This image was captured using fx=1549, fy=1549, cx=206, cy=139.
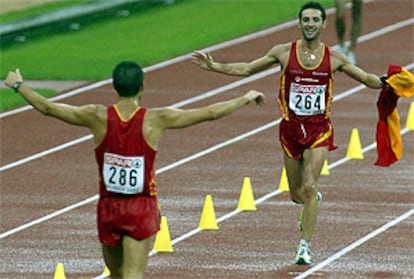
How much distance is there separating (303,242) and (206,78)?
44.2 feet

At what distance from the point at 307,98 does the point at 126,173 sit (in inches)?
162

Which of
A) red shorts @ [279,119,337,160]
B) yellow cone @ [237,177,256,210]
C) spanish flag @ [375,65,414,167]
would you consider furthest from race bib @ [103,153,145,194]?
yellow cone @ [237,177,256,210]

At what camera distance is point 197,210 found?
17.2m

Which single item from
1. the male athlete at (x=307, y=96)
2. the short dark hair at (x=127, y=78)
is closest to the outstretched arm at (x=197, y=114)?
the short dark hair at (x=127, y=78)

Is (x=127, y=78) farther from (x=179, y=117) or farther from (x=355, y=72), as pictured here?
(x=355, y=72)

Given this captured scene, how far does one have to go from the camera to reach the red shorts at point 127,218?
10.9 m

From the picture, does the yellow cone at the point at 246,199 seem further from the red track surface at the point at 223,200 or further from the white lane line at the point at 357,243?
the white lane line at the point at 357,243

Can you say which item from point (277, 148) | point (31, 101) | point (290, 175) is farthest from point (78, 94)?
point (31, 101)

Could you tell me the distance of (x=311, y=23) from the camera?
1449 centimetres

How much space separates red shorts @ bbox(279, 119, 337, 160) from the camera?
1466 centimetres

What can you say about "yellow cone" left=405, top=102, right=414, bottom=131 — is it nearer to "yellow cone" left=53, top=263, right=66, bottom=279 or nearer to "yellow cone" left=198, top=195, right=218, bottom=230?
"yellow cone" left=198, top=195, right=218, bottom=230

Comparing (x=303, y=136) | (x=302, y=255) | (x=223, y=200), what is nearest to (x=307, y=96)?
(x=303, y=136)

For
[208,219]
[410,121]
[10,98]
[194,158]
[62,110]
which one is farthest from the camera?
[10,98]

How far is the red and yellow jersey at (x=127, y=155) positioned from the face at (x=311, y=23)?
392cm
